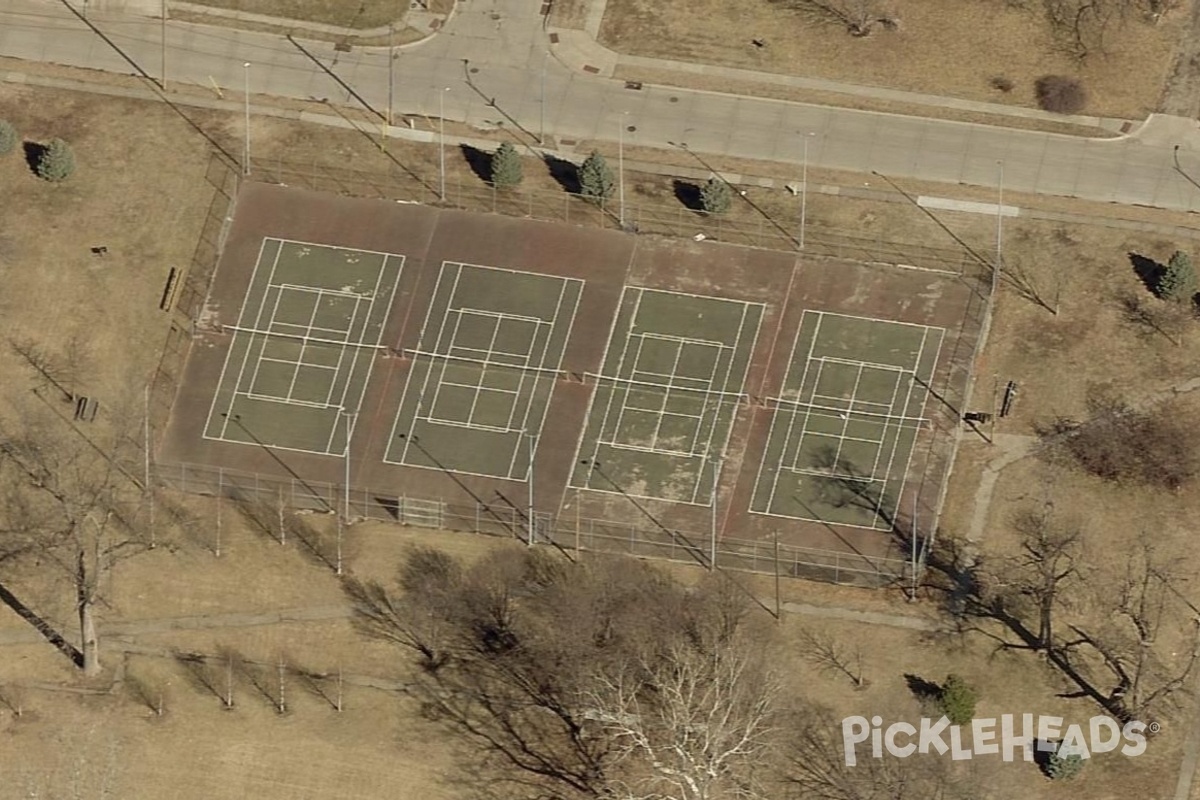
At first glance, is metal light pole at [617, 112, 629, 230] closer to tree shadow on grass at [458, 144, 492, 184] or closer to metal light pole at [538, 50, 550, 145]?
metal light pole at [538, 50, 550, 145]

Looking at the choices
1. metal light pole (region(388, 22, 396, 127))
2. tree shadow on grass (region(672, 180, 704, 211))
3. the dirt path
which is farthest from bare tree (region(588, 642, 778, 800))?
the dirt path

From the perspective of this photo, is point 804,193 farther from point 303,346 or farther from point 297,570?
point 297,570

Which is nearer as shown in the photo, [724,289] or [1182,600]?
[1182,600]

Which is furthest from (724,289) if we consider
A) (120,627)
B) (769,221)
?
(120,627)

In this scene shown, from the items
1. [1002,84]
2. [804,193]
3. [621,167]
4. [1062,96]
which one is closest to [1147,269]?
[1062,96]

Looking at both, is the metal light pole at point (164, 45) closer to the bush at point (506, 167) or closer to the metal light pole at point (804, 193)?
the bush at point (506, 167)

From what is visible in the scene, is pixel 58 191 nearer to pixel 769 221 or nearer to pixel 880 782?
pixel 769 221

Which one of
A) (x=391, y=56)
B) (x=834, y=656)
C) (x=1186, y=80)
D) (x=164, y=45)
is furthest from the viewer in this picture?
(x=164, y=45)
